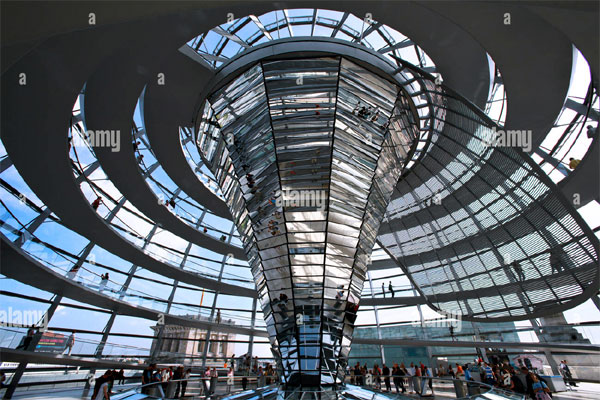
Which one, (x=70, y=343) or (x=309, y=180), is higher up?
(x=309, y=180)

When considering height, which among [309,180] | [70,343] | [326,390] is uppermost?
[309,180]

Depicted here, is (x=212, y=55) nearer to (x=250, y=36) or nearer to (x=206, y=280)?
(x=250, y=36)

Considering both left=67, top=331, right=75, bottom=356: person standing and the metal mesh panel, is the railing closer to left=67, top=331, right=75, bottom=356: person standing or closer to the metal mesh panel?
the metal mesh panel

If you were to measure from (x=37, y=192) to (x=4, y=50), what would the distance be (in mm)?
12836

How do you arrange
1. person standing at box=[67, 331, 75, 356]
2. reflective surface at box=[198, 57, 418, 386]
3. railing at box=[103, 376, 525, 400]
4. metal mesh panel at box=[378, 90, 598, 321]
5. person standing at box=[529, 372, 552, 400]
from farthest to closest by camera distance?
person standing at box=[67, 331, 75, 356] < metal mesh panel at box=[378, 90, 598, 321] < reflective surface at box=[198, 57, 418, 386] < person standing at box=[529, 372, 552, 400] < railing at box=[103, 376, 525, 400]

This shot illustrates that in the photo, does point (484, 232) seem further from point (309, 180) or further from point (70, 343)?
point (70, 343)

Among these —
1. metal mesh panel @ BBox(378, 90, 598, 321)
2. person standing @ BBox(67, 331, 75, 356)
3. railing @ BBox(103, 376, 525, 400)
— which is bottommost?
railing @ BBox(103, 376, 525, 400)

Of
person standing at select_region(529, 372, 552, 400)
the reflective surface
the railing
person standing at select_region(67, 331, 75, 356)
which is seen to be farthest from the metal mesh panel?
person standing at select_region(67, 331, 75, 356)

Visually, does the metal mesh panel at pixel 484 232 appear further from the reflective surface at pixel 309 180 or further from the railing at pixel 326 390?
the railing at pixel 326 390

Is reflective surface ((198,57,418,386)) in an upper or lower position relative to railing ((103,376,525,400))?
upper

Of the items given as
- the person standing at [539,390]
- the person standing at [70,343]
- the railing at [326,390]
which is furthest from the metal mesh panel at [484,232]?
the person standing at [70,343]

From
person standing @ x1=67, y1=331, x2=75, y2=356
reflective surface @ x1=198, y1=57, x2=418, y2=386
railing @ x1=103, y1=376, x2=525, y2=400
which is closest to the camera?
railing @ x1=103, y1=376, x2=525, y2=400

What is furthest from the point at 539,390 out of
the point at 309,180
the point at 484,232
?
the point at 484,232

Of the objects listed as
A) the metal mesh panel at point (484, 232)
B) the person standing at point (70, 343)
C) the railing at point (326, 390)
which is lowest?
the railing at point (326, 390)
